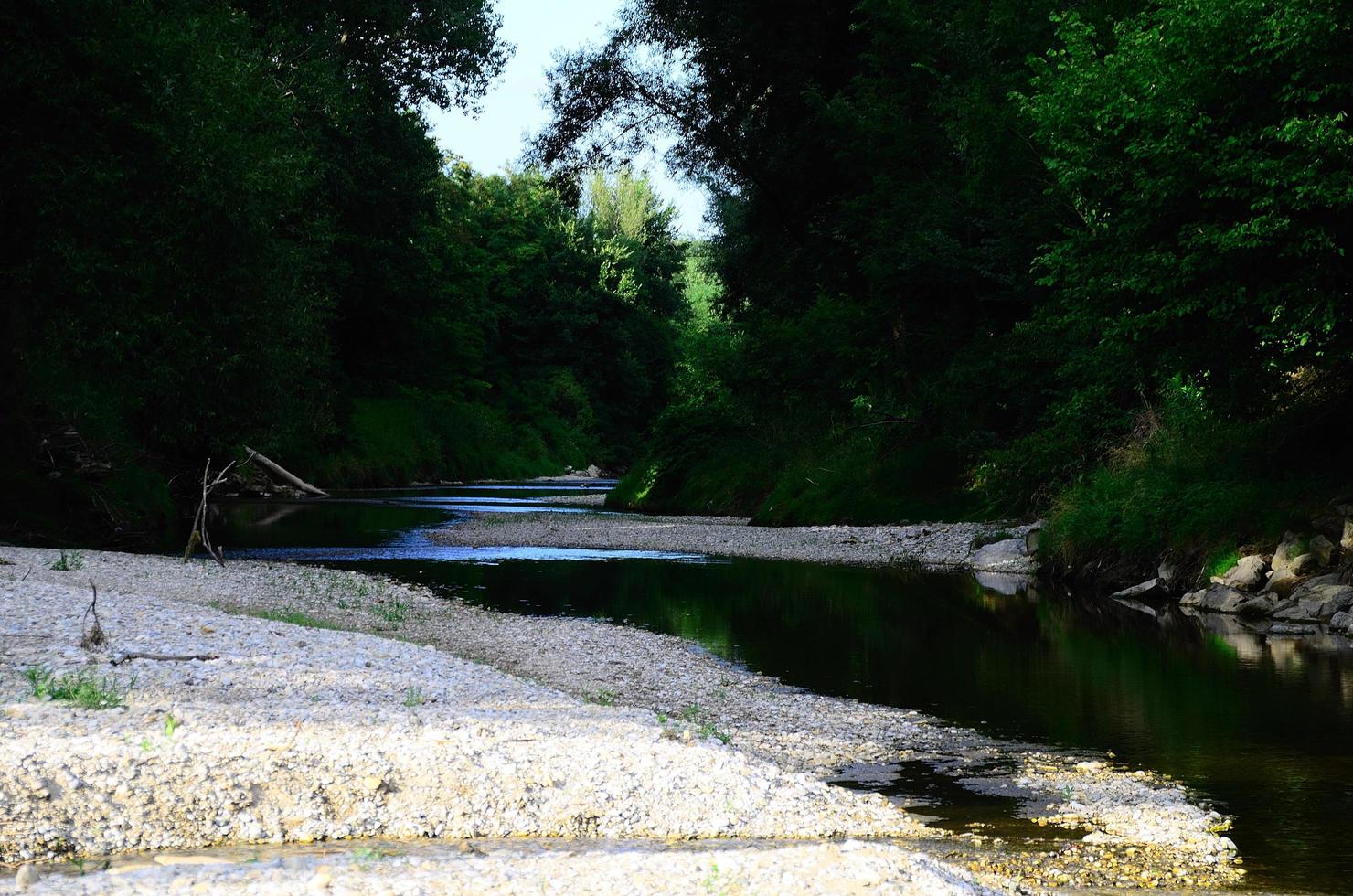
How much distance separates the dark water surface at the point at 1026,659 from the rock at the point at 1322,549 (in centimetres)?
163

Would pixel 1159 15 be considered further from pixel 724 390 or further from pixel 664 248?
pixel 664 248

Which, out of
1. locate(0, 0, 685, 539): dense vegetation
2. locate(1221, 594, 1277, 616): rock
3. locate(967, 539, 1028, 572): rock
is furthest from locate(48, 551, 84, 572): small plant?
locate(1221, 594, 1277, 616): rock

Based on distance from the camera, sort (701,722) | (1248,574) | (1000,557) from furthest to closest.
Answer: (1000,557), (1248,574), (701,722)

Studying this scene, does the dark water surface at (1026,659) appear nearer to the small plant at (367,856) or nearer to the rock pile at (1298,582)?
the rock pile at (1298,582)

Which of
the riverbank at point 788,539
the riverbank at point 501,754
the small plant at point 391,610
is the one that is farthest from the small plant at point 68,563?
the riverbank at point 788,539

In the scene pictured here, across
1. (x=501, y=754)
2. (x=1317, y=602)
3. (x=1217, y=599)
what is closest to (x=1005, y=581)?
(x=1217, y=599)

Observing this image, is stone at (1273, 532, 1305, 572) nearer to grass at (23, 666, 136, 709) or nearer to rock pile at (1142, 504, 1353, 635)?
rock pile at (1142, 504, 1353, 635)

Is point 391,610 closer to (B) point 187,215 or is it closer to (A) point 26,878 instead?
(B) point 187,215

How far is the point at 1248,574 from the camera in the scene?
58.5ft

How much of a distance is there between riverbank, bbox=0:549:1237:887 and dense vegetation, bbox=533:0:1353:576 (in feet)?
29.8

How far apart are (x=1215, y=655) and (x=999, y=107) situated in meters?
13.9

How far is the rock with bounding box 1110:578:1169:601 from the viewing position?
19.3 metres

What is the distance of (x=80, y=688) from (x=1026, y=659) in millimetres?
9713

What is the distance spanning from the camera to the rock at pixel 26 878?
531 cm
